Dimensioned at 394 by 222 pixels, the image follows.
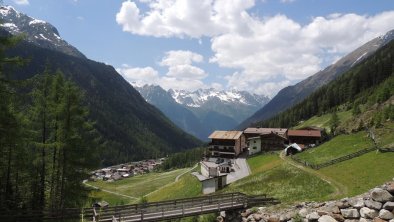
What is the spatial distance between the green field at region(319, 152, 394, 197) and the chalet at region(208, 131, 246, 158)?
231ft

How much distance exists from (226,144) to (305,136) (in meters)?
31.9

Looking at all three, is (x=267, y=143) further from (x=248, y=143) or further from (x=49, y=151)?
(x=49, y=151)

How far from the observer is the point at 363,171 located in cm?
5912

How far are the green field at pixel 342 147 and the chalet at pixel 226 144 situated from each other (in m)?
46.7

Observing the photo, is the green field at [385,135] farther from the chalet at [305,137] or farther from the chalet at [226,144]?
the chalet at [226,144]

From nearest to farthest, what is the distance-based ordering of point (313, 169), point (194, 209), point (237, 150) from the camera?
point (194, 209) → point (313, 169) → point (237, 150)

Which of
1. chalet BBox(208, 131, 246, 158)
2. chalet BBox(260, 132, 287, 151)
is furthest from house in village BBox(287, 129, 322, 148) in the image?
chalet BBox(208, 131, 246, 158)

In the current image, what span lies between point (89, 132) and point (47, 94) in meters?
7.54

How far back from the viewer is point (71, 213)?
35.0 meters

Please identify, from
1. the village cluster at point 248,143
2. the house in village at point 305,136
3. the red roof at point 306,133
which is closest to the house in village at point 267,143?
the village cluster at point 248,143

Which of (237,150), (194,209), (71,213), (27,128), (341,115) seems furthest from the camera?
(341,115)

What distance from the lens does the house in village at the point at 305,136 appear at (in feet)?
484

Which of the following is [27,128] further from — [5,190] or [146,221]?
[146,221]

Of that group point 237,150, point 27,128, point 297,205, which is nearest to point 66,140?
point 27,128
